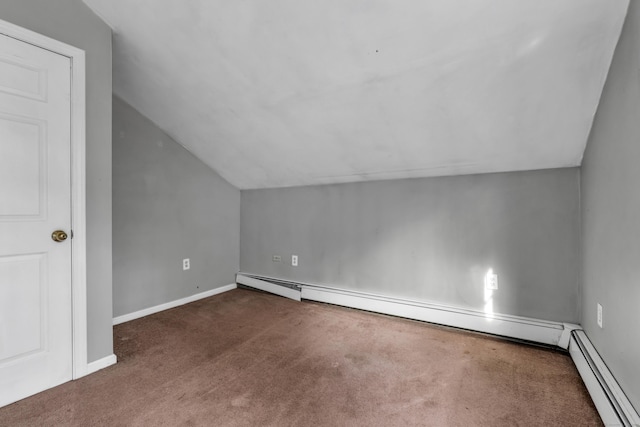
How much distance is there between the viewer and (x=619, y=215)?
133 centimetres

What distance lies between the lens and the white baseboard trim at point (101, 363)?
176 centimetres

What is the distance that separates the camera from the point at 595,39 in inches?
51.6

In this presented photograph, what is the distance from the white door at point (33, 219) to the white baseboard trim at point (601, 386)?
2794 mm

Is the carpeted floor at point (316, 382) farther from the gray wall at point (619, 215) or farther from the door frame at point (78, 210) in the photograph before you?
the gray wall at point (619, 215)

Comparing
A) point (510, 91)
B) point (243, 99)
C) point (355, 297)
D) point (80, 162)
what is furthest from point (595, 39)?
point (80, 162)

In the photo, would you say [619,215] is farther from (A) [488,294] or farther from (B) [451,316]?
(B) [451,316]

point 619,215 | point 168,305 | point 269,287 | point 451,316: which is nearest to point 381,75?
point 619,215

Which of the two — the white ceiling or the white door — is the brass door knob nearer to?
the white door

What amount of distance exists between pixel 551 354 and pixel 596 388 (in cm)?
58

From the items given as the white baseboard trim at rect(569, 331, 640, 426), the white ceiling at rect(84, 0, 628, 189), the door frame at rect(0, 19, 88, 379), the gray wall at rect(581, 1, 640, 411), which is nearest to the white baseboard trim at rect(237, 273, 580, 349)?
the white baseboard trim at rect(569, 331, 640, 426)

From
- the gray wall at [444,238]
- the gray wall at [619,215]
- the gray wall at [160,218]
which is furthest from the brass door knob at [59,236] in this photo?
the gray wall at [619,215]

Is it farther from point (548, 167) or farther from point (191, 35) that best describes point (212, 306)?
point (548, 167)

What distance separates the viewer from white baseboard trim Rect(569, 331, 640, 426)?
45.9 inches

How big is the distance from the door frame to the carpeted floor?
0.70 feet
